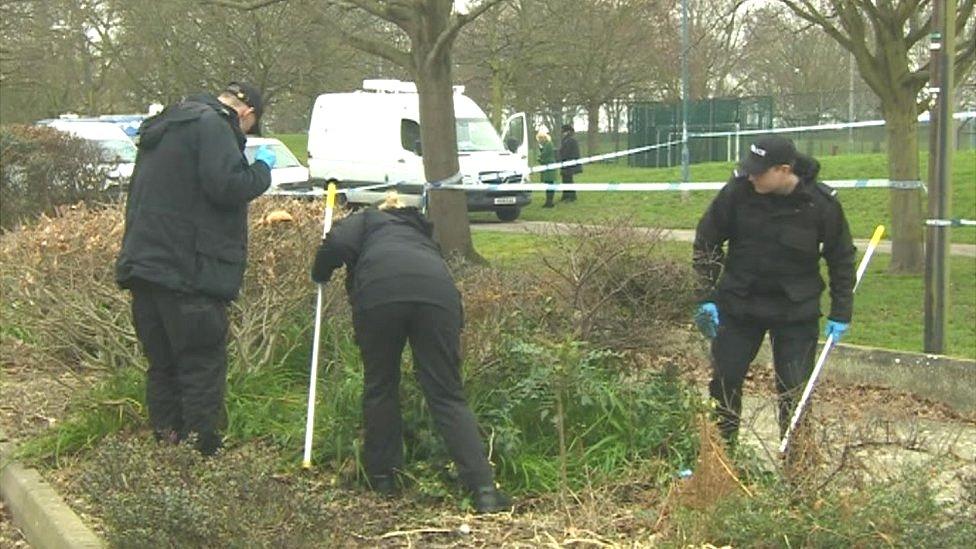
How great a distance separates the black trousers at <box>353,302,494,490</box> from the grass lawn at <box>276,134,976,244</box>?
9938 mm

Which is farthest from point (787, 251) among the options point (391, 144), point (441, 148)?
point (391, 144)

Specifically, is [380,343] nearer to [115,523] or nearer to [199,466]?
[199,466]

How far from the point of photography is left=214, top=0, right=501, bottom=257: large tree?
13227mm

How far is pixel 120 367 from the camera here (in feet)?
22.8

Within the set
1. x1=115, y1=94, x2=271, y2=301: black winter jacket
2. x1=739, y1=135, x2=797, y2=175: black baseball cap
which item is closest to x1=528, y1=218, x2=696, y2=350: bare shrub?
Answer: x1=739, y1=135, x2=797, y2=175: black baseball cap

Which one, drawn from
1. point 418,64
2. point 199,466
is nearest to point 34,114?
point 418,64

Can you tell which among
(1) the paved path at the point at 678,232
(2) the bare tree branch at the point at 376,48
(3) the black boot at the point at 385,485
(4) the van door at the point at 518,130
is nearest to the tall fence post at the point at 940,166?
(1) the paved path at the point at 678,232

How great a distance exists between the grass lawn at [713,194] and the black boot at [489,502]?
10103mm

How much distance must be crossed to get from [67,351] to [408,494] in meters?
2.79

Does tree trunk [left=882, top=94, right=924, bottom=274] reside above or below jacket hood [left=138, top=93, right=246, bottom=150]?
below

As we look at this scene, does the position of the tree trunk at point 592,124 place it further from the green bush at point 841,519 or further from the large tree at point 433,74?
the green bush at point 841,519

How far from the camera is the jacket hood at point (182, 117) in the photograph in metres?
5.67

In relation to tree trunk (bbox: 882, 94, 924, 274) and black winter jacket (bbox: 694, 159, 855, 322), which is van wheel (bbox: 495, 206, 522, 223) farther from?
black winter jacket (bbox: 694, 159, 855, 322)

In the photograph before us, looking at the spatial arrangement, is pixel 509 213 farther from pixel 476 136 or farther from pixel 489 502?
pixel 489 502
